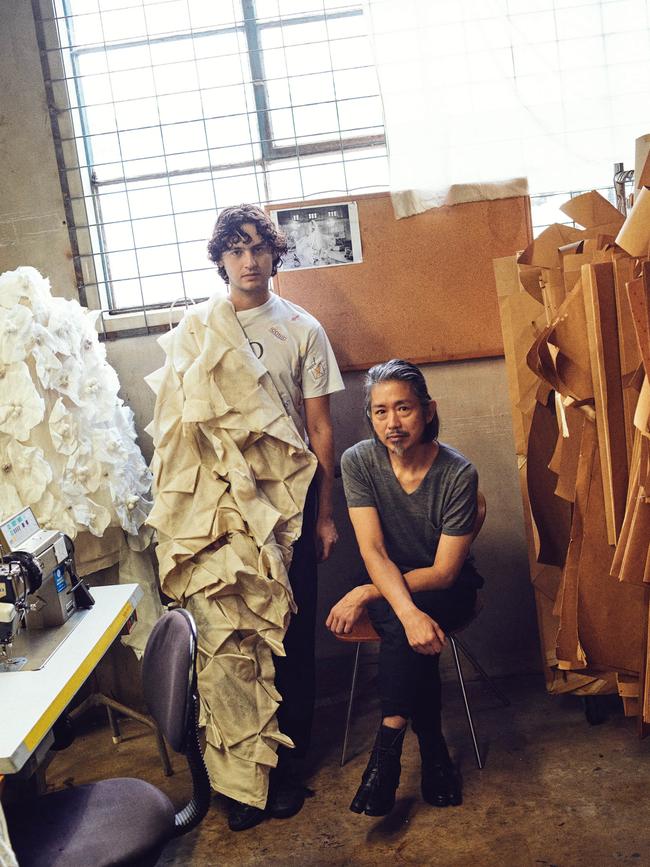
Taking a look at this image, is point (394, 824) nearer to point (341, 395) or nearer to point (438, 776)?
point (438, 776)

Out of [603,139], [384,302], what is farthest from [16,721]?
[603,139]

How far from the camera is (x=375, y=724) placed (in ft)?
10.5

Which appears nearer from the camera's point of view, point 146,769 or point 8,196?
point 146,769

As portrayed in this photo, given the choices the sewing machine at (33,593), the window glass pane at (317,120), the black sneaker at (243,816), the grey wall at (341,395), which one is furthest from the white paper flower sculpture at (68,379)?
the black sneaker at (243,816)

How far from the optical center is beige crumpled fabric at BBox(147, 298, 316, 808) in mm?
2674

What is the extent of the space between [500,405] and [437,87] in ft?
3.81

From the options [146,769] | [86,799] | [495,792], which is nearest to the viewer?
[86,799]

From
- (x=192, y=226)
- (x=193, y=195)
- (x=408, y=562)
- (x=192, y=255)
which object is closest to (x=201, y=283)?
(x=192, y=255)

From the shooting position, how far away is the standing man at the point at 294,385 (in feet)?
9.32

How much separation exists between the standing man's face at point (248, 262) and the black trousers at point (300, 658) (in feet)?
2.21

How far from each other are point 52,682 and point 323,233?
192cm

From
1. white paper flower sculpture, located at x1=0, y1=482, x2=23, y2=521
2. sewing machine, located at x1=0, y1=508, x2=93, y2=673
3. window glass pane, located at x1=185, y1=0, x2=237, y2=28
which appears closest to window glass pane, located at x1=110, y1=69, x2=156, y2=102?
window glass pane, located at x1=185, y1=0, x2=237, y2=28

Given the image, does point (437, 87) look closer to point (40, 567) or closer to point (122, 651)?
point (40, 567)

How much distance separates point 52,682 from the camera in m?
1.97
